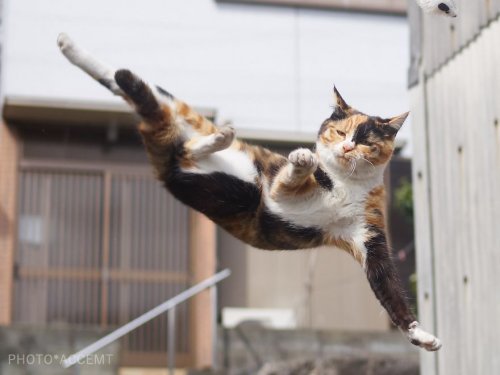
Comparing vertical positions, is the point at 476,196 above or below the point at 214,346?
above

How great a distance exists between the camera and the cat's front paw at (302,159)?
Result: 14.4ft

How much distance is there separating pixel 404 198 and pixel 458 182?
18.4 ft

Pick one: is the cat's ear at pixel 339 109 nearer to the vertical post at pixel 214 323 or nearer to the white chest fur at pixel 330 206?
the white chest fur at pixel 330 206

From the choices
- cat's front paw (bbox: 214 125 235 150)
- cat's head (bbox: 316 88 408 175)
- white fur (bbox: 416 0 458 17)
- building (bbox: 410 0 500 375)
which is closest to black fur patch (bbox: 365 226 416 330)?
cat's head (bbox: 316 88 408 175)

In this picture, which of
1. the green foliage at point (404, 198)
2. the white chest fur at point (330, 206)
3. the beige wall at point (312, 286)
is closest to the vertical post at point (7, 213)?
the beige wall at point (312, 286)

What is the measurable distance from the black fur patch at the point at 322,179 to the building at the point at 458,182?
14.2ft

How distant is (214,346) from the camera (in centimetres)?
1373

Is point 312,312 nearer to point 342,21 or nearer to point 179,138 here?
point 342,21

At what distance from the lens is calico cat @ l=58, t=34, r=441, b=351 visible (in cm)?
463

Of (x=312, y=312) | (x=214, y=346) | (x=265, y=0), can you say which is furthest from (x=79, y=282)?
(x=265, y=0)

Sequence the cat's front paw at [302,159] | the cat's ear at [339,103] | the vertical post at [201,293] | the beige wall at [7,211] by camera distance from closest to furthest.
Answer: the cat's front paw at [302,159] < the cat's ear at [339,103] < the beige wall at [7,211] < the vertical post at [201,293]

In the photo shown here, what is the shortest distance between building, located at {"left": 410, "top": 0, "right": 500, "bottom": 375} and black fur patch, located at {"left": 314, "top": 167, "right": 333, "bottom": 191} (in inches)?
170

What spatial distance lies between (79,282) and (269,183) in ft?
32.5

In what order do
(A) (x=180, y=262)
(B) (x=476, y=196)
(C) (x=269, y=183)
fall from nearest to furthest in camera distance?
(C) (x=269, y=183)
(B) (x=476, y=196)
(A) (x=180, y=262)
